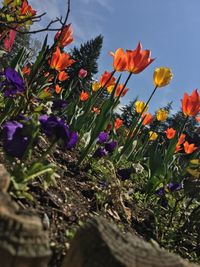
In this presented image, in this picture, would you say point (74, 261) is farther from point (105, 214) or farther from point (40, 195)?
point (105, 214)

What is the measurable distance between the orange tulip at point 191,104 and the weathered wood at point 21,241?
11.1 ft

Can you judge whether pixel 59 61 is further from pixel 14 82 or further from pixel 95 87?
pixel 14 82

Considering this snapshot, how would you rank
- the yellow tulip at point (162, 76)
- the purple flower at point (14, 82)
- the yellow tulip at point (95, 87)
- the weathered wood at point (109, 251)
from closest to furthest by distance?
1. the weathered wood at point (109, 251)
2. the purple flower at point (14, 82)
3. the yellow tulip at point (162, 76)
4. the yellow tulip at point (95, 87)

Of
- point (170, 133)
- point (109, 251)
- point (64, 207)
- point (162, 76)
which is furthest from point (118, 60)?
point (109, 251)

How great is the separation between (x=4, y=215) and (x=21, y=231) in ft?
0.27

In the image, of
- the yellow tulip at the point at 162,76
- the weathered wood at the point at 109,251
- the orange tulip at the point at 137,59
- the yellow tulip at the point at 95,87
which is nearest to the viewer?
the weathered wood at the point at 109,251

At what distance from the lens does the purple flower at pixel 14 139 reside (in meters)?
2.35

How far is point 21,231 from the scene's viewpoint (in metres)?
1.41

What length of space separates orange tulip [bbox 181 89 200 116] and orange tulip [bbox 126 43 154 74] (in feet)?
2.30

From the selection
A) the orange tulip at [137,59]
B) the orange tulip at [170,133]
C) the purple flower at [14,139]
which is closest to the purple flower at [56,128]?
the purple flower at [14,139]

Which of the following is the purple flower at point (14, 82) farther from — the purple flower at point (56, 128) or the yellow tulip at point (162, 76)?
the yellow tulip at point (162, 76)

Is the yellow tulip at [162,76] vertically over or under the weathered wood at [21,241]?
over

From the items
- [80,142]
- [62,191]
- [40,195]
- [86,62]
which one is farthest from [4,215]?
[86,62]

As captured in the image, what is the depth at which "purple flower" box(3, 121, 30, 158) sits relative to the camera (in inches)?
92.5
